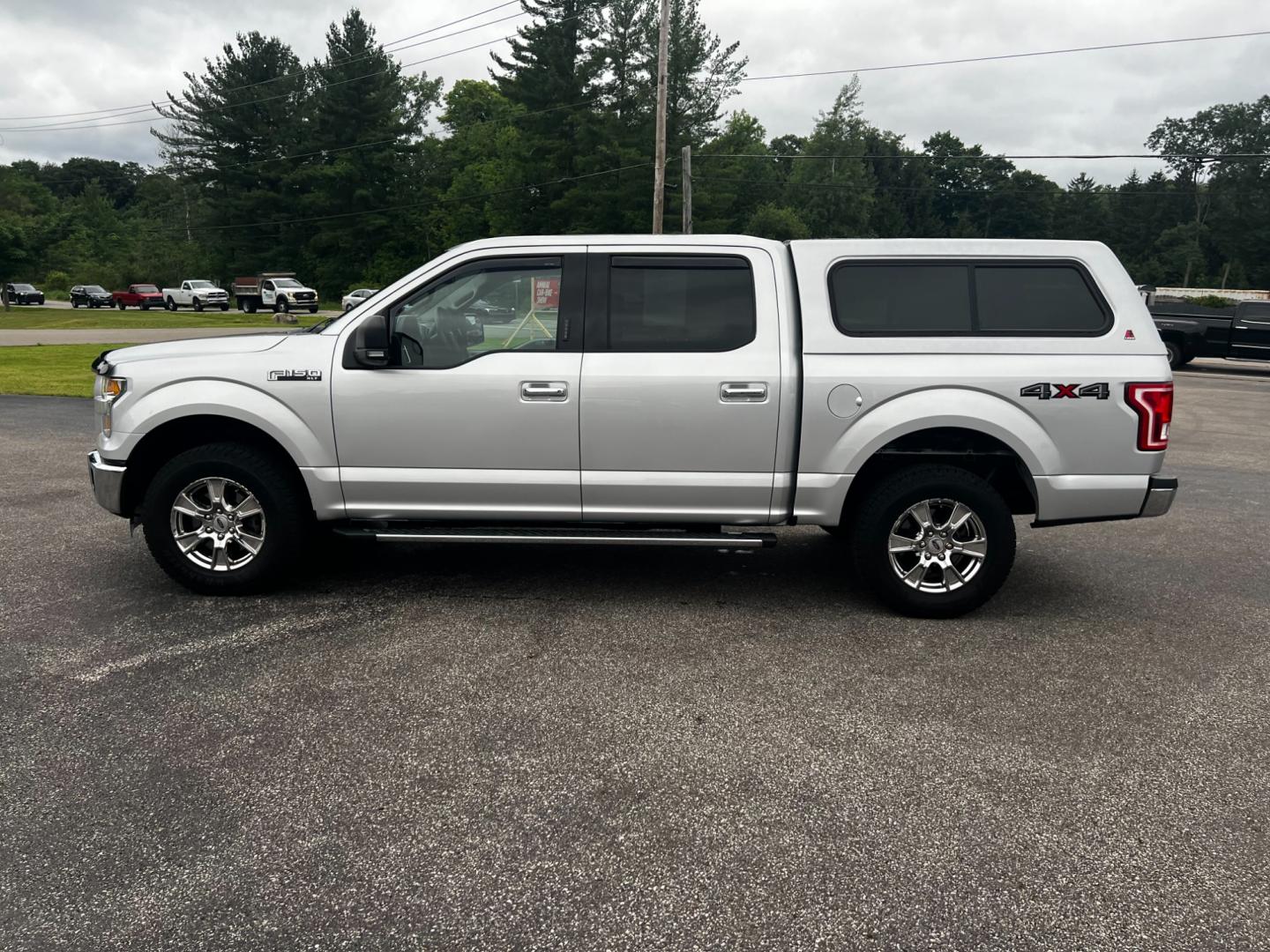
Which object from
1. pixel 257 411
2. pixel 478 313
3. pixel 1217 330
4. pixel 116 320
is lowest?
pixel 257 411

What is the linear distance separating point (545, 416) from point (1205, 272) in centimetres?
10246

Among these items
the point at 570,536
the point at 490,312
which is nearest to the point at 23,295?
the point at 490,312

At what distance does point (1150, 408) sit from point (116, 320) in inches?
1624

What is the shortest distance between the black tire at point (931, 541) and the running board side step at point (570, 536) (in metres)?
0.55

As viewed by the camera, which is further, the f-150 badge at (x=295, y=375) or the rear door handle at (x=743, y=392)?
the f-150 badge at (x=295, y=375)

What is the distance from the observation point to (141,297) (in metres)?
47.8

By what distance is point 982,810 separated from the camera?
3.08 meters

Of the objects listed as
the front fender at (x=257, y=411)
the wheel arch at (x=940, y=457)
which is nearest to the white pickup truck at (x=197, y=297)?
the front fender at (x=257, y=411)

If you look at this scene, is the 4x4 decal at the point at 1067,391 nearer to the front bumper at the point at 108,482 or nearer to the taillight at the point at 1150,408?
the taillight at the point at 1150,408

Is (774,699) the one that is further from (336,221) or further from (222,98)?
(222,98)

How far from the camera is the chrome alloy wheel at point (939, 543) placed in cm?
487

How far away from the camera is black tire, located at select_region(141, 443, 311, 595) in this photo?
4.95 m

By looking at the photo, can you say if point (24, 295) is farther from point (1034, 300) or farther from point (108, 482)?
point (1034, 300)

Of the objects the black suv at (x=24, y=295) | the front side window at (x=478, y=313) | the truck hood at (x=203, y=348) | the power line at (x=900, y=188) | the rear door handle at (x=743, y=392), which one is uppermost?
the power line at (x=900, y=188)
